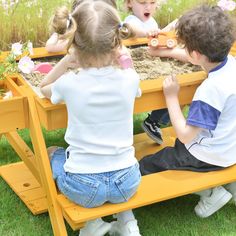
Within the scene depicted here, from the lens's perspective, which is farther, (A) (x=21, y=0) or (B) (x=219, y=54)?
(A) (x=21, y=0)

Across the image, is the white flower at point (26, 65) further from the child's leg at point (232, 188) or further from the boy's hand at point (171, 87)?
the child's leg at point (232, 188)

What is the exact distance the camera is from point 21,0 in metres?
4.71

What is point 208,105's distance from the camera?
8.75 ft

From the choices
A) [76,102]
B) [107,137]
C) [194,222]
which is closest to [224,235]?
[194,222]

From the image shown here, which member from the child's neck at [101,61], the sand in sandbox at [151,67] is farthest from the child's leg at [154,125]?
the child's neck at [101,61]

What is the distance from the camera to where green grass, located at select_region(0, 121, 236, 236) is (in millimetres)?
2955

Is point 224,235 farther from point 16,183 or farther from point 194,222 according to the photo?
point 16,183

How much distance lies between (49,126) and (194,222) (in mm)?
970

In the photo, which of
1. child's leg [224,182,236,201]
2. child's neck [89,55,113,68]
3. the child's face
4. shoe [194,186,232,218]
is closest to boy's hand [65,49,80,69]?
child's neck [89,55,113,68]

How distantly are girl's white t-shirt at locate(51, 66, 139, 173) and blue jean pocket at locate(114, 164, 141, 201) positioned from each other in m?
0.04

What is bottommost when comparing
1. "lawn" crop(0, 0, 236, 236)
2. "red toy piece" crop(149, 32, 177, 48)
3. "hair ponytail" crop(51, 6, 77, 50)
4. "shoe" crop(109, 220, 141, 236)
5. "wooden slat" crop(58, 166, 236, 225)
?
"lawn" crop(0, 0, 236, 236)

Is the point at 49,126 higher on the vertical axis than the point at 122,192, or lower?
higher

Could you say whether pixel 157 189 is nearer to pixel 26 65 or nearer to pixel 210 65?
pixel 210 65

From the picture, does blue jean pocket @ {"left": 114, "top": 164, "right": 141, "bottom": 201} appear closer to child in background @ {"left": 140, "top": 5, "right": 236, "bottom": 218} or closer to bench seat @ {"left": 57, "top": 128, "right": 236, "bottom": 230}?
bench seat @ {"left": 57, "top": 128, "right": 236, "bottom": 230}
